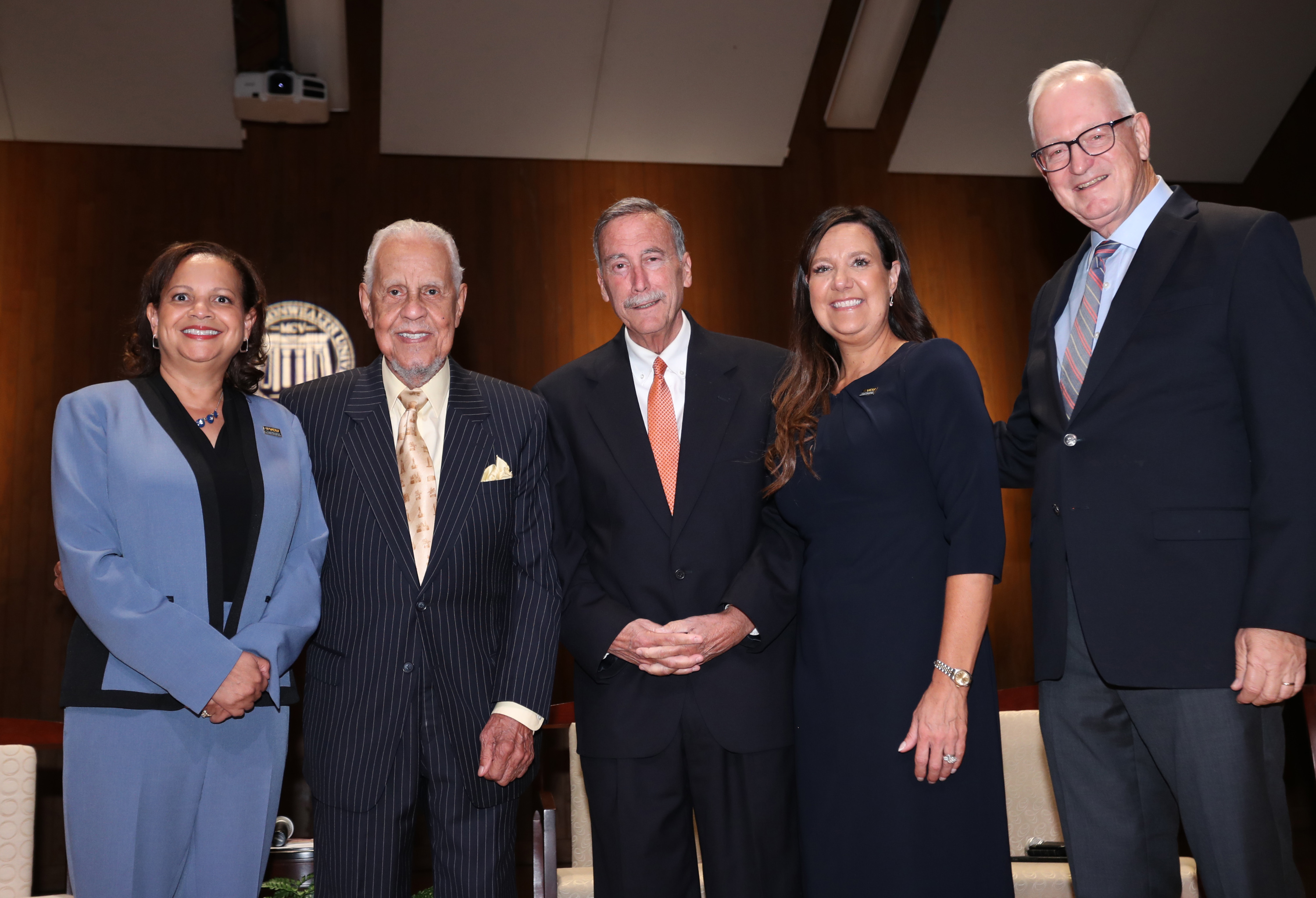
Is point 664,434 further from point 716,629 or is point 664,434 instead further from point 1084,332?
point 1084,332

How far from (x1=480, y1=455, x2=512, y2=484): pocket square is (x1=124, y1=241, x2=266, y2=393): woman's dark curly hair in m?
0.68

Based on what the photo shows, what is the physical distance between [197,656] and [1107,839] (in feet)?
6.38

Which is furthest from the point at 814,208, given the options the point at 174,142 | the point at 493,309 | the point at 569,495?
the point at 569,495

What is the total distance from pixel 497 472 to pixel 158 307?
92 cm

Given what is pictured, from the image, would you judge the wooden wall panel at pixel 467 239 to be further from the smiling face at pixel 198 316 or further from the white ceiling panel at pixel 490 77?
the smiling face at pixel 198 316

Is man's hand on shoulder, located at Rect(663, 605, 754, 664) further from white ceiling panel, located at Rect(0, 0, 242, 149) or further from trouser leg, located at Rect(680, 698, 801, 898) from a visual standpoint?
white ceiling panel, located at Rect(0, 0, 242, 149)

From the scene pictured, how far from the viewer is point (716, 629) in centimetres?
230

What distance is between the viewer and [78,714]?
213 cm

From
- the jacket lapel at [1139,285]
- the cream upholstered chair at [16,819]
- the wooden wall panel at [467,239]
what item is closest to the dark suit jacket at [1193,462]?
the jacket lapel at [1139,285]

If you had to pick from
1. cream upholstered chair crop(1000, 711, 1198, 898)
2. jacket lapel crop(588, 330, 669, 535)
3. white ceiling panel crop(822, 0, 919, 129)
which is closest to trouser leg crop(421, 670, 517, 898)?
jacket lapel crop(588, 330, 669, 535)

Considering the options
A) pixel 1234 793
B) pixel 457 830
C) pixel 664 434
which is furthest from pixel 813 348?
pixel 457 830

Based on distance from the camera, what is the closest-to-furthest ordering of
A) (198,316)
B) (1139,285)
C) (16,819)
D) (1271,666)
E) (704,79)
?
(1271,666)
(1139,285)
(198,316)
(16,819)
(704,79)

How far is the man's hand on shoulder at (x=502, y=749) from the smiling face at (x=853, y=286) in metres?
1.20

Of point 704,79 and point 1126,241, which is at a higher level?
point 704,79
